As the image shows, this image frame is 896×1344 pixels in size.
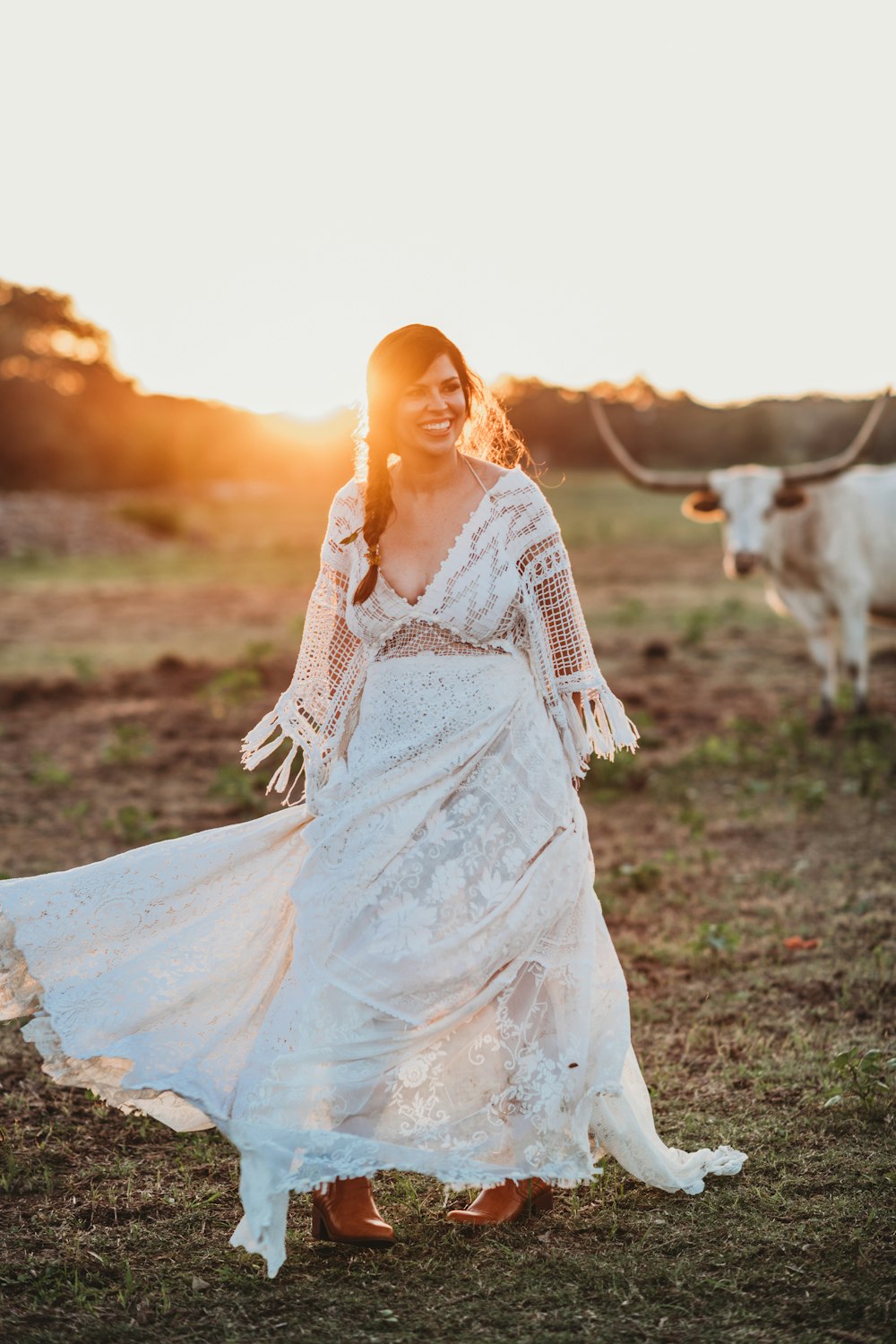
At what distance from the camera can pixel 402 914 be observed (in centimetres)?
303

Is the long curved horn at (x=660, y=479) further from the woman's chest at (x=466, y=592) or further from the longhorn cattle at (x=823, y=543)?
the woman's chest at (x=466, y=592)

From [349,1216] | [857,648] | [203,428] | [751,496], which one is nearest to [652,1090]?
[349,1216]

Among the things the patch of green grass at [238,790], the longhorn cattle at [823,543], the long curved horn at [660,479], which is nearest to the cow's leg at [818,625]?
the longhorn cattle at [823,543]

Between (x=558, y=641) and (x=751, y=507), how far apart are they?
7.06 metres

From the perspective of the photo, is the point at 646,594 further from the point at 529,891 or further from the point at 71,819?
the point at 529,891

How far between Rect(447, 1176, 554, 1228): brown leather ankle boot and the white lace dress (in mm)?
227

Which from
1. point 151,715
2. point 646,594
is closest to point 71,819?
point 151,715

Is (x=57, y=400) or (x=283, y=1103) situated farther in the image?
(x=57, y=400)

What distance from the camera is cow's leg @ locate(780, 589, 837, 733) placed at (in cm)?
960

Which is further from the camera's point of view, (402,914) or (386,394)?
(386,394)

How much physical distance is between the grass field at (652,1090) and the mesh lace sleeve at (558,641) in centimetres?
114

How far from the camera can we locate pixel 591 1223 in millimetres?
3244

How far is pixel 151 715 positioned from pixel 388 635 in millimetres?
7138

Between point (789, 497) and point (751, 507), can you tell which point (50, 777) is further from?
point (789, 497)
